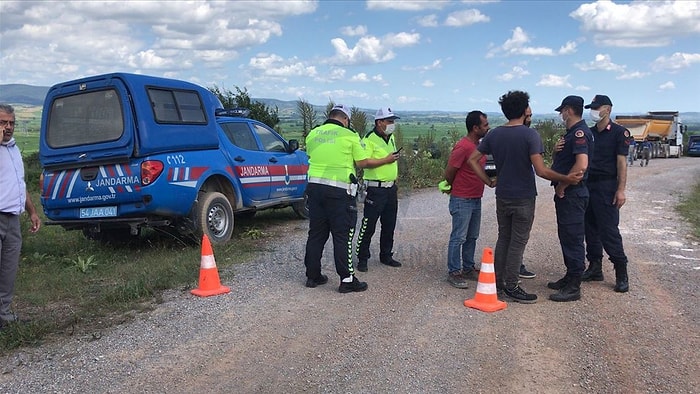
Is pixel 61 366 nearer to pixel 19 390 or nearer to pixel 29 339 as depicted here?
pixel 19 390

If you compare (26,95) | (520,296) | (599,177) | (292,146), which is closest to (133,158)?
(292,146)

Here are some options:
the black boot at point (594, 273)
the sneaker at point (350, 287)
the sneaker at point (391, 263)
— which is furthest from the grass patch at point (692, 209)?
the sneaker at point (350, 287)

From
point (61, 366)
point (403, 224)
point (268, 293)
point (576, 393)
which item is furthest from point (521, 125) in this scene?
point (403, 224)

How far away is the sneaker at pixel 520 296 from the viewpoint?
17.5 feet

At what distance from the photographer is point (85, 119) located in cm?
726

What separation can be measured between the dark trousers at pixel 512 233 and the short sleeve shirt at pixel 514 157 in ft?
0.28

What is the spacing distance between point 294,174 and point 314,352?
5860 millimetres

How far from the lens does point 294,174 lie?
9.84 metres

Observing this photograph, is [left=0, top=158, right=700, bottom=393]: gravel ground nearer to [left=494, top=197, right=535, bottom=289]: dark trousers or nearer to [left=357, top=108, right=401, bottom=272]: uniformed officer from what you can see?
[left=494, top=197, right=535, bottom=289]: dark trousers

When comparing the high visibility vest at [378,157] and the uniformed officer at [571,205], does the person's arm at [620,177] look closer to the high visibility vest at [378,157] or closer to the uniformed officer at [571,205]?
the uniformed officer at [571,205]

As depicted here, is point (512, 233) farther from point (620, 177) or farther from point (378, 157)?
point (378, 157)

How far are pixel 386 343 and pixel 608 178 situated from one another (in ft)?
9.37

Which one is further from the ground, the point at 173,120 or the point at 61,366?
the point at 173,120

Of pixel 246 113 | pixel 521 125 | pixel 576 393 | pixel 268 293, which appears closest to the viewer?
pixel 576 393
